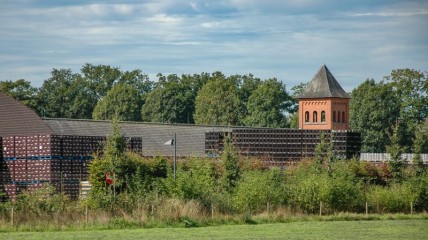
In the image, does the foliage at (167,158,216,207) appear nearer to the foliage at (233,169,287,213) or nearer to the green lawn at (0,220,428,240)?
the foliage at (233,169,287,213)

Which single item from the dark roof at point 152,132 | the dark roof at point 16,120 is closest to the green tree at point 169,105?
the dark roof at point 152,132

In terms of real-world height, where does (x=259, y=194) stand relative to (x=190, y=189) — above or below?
below

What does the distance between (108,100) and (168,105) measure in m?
9.38

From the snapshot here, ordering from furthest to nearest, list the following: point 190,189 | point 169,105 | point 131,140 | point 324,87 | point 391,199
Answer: point 169,105
point 324,87
point 131,140
point 391,199
point 190,189

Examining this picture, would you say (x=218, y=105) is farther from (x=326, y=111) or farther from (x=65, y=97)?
(x=326, y=111)

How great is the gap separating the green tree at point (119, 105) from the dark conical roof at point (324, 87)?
3210 centimetres

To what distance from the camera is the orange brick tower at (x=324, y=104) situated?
90062 mm

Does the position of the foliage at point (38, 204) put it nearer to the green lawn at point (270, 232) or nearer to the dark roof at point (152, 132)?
the green lawn at point (270, 232)

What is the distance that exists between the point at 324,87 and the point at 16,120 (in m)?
34.7

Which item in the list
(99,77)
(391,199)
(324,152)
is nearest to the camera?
(391,199)

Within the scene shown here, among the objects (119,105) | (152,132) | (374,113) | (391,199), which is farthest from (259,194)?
(119,105)

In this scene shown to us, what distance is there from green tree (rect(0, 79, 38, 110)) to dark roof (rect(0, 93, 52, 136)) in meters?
43.4

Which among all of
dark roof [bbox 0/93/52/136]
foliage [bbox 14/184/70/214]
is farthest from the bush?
dark roof [bbox 0/93/52/136]

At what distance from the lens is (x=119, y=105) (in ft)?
398
